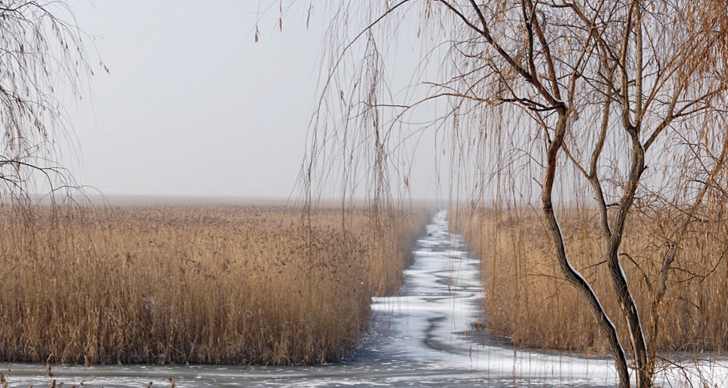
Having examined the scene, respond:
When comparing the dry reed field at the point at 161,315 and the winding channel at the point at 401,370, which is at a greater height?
the dry reed field at the point at 161,315

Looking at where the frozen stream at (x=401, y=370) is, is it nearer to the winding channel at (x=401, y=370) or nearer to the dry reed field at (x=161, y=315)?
the winding channel at (x=401, y=370)

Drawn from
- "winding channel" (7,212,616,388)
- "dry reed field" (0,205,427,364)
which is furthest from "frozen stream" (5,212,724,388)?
"dry reed field" (0,205,427,364)

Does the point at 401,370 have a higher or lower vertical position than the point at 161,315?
lower

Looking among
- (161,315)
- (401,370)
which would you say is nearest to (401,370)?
(401,370)

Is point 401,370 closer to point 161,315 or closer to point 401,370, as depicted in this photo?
point 401,370

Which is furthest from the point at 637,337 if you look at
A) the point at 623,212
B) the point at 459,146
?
the point at 459,146

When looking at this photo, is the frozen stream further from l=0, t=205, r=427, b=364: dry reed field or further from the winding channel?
l=0, t=205, r=427, b=364: dry reed field

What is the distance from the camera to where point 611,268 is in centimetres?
368

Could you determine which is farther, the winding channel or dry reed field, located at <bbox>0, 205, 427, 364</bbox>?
dry reed field, located at <bbox>0, 205, 427, 364</bbox>

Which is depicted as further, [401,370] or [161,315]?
[161,315]

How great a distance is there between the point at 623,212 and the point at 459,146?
885 millimetres

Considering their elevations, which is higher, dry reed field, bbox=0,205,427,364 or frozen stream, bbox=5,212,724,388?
dry reed field, bbox=0,205,427,364

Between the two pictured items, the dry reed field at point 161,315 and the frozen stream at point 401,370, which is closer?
the frozen stream at point 401,370

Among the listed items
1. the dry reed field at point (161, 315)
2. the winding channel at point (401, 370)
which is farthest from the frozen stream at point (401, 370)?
the dry reed field at point (161, 315)
